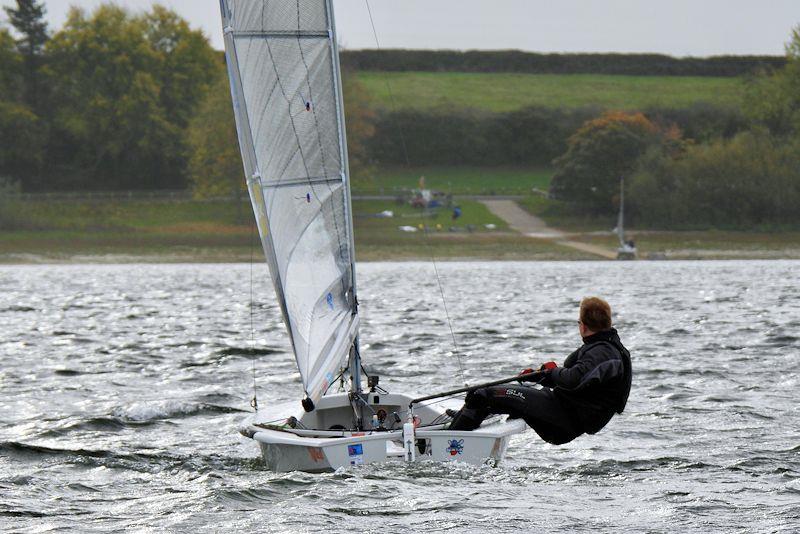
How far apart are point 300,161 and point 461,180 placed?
88.8 meters

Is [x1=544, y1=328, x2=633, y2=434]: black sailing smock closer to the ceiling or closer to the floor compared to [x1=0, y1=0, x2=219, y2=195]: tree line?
closer to the floor

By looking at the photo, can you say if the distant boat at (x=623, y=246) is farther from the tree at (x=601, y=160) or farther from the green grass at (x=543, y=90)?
the green grass at (x=543, y=90)

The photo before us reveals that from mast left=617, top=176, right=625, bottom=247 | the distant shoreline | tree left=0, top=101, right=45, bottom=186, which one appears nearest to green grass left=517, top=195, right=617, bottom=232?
mast left=617, top=176, right=625, bottom=247

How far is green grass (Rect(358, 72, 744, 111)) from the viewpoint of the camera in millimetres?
117688

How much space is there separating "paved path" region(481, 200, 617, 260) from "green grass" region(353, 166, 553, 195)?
4.63m

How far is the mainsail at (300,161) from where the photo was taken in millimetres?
14164

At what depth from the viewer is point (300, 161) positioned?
1484 cm

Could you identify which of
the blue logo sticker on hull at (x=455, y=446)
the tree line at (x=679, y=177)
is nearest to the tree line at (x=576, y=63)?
the tree line at (x=679, y=177)

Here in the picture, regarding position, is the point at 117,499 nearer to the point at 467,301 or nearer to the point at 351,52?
the point at 467,301

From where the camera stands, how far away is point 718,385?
66.8 ft

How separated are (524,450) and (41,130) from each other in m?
93.6

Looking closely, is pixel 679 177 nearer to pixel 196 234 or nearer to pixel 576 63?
pixel 196 234

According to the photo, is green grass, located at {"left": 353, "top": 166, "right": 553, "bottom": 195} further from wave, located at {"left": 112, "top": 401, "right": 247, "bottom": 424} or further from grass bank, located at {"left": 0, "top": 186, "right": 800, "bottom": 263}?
wave, located at {"left": 112, "top": 401, "right": 247, "bottom": 424}

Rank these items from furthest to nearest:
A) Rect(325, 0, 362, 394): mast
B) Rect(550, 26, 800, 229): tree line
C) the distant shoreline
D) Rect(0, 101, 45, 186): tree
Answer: Rect(0, 101, 45, 186): tree → Rect(550, 26, 800, 229): tree line → the distant shoreline → Rect(325, 0, 362, 394): mast
